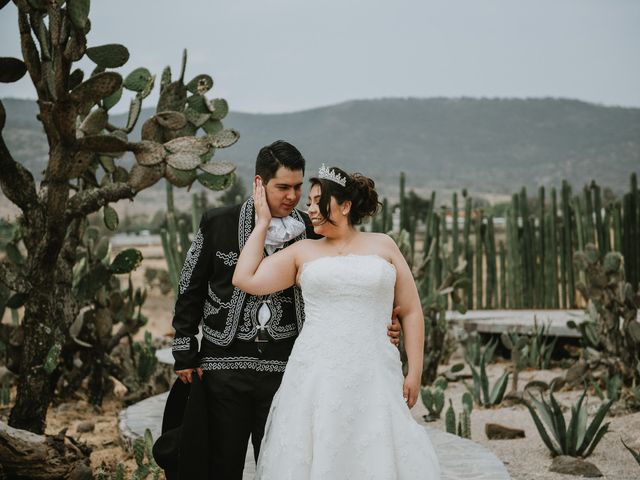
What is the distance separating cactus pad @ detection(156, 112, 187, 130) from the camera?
18.5 ft

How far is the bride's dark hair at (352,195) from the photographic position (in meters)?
3.36

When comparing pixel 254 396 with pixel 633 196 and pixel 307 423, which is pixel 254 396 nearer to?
pixel 307 423

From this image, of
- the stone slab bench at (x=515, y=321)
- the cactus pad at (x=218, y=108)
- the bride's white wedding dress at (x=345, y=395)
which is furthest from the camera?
the stone slab bench at (x=515, y=321)

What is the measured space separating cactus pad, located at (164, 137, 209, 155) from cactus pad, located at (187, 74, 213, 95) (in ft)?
2.94

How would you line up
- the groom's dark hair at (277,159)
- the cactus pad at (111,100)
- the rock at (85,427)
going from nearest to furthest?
the groom's dark hair at (277,159), the cactus pad at (111,100), the rock at (85,427)

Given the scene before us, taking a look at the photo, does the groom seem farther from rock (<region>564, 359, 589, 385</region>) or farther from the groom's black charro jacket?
rock (<region>564, 359, 589, 385</region>)

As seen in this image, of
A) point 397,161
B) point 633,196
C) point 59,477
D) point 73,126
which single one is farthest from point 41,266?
point 397,161

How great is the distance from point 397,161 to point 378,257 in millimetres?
86401

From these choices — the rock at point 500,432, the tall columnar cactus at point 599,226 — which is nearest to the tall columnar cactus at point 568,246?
the tall columnar cactus at point 599,226

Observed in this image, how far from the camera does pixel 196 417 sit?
3.49m

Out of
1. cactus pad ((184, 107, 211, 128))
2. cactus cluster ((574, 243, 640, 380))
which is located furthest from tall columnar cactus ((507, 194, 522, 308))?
cactus pad ((184, 107, 211, 128))

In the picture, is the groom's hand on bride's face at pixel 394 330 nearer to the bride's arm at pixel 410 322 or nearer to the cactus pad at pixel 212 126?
the bride's arm at pixel 410 322

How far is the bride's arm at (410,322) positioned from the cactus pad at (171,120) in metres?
2.54

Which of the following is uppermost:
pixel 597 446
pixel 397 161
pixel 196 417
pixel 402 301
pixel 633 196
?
pixel 397 161
